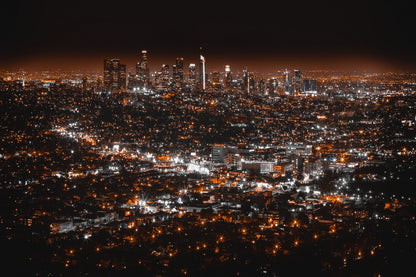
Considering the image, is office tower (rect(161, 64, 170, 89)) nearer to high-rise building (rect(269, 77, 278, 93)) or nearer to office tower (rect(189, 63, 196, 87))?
office tower (rect(189, 63, 196, 87))

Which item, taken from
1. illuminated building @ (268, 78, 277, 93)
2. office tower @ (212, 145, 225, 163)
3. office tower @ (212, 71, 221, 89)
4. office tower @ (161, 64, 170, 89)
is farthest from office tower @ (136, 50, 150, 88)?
office tower @ (212, 145, 225, 163)

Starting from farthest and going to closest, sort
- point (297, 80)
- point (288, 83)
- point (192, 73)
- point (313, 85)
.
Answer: point (297, 80), point (288, 83), point (313, 85), point (192, 73)

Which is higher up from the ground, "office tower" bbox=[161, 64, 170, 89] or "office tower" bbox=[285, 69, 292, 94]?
"office tower" bbox=[161, 64, 170, 89]

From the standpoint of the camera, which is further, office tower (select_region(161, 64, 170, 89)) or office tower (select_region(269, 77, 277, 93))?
office tower (select_region(269, 77, 277, 93))

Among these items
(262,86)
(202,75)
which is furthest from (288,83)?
(202,75)

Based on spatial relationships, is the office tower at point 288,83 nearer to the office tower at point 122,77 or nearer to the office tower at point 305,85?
the office tower at point 305,85

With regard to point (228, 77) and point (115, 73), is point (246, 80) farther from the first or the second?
point (115, 73)
